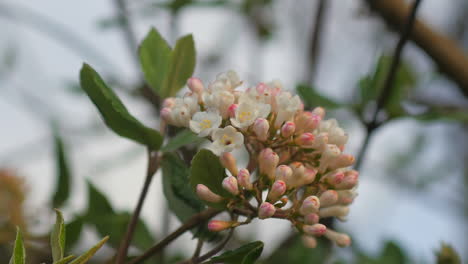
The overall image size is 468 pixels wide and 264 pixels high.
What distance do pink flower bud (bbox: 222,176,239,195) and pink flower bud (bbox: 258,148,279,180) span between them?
5 cm

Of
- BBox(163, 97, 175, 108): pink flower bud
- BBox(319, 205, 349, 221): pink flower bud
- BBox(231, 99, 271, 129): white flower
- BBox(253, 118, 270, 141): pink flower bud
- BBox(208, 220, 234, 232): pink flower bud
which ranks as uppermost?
BBox(163, 97, 175, 108): pink flower bud

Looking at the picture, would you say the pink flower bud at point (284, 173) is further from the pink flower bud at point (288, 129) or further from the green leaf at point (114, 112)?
the green leaf at point (114, 112)

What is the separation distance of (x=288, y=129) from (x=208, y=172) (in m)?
0.14

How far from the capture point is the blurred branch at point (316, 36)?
1.58 meters

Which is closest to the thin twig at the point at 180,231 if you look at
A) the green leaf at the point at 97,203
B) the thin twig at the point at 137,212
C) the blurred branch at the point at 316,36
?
the thin twig at the point at 137,212

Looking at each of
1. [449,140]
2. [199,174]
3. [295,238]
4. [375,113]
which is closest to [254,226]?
[295,238]

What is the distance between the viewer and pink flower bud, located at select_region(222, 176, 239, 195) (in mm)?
718

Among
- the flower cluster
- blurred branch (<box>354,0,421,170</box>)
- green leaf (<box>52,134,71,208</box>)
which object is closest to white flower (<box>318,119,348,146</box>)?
the flower cluster

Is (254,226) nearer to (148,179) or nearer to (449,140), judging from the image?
(148,179)

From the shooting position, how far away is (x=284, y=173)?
2.41ft

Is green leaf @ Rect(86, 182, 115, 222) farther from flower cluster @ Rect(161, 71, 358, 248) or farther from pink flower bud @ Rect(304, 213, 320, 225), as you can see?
pink flower bud @ Rect(304, 213, 320, 225)

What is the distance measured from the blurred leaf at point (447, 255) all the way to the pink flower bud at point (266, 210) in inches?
19.3

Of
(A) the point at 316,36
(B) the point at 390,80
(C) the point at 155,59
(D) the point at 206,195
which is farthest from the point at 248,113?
(A) the point at 316,36

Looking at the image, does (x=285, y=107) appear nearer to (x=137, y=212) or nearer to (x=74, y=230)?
(x=137, y=212)
